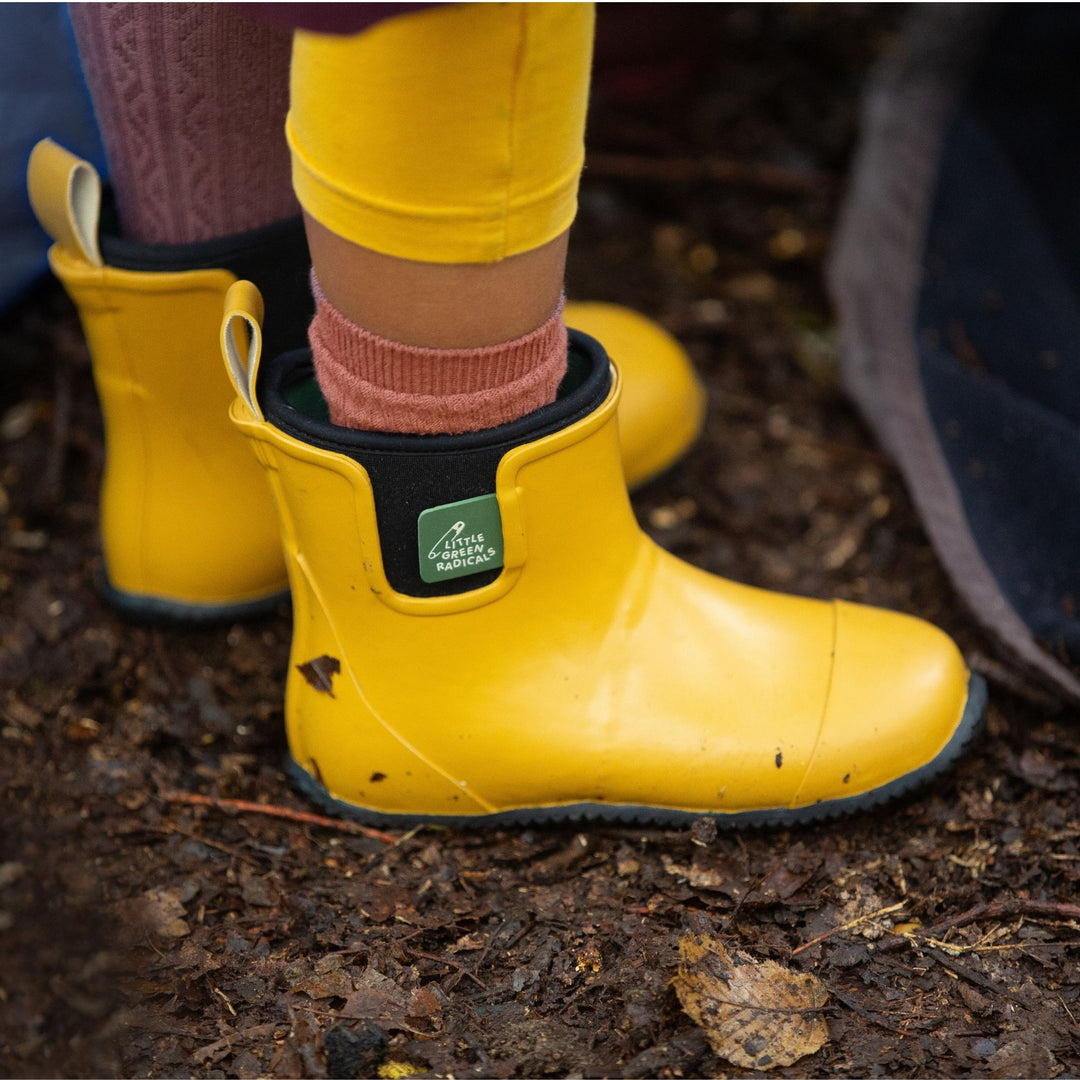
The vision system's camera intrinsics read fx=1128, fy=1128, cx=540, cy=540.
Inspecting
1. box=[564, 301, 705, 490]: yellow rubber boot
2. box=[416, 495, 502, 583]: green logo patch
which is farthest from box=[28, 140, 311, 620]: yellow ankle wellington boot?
box=[564, 301, 705, 490]: yellow rubber boot

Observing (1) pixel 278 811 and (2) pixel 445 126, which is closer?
(2) pixel 445 126

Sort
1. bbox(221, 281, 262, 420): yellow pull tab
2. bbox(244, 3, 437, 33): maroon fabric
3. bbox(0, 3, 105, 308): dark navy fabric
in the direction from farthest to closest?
bbox(0, 3, 105, 308): dark navy fabric < bbox(221, 281, 262, 420): yellow pull tab < bbox(244, 3, 437, 33): maroon fabric

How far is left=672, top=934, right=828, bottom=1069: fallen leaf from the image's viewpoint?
0.89 metres

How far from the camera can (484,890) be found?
106 cm

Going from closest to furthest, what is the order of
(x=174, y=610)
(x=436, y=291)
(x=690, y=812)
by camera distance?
1. (x=436, y=291)
2. (x=690, y=812)
3. (x=174, y=610)

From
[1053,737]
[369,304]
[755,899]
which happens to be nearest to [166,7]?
[369,304]

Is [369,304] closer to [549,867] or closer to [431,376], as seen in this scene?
[431,376]

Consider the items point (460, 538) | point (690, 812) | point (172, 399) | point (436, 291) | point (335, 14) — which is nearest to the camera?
point (335, 14)

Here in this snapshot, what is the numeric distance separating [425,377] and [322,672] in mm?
343

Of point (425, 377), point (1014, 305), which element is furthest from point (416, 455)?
point (1014, 305)

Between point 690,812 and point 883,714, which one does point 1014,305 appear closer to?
point 883,714

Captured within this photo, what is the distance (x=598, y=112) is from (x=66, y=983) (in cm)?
185

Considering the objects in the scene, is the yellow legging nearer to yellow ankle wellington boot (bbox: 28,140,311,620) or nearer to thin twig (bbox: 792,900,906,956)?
yellow ankle wellington boot (bbox: 28,140,311,620)

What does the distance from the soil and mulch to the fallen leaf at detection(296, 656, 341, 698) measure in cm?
15
